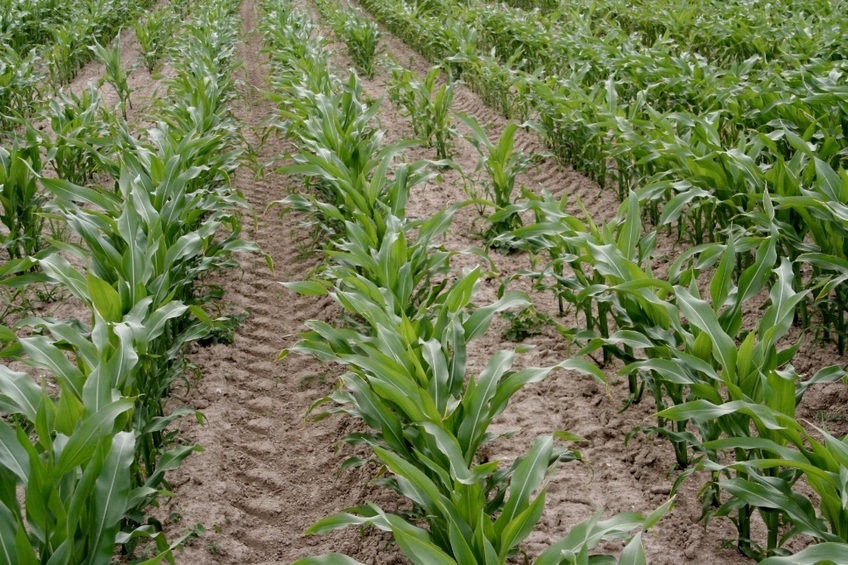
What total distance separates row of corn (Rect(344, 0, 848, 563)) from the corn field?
13mm

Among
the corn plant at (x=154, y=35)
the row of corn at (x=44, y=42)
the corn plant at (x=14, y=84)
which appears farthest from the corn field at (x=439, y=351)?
the corn plant at (x=154, y=35)

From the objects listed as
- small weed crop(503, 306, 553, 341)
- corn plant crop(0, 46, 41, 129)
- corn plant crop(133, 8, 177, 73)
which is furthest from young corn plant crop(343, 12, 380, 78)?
small weed crop(503, 306, 553, 341)

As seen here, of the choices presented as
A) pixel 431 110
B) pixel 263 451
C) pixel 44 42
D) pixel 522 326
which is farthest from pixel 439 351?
pixel 44 42

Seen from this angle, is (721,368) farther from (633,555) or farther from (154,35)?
(154,35)

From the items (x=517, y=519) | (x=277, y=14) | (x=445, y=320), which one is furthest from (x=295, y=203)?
(x=277, y=14)

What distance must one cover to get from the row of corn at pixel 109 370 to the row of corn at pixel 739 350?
148cm

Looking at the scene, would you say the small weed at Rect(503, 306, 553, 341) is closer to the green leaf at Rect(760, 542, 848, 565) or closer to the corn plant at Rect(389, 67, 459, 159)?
the green leaf at Rect(760, 542, 848, 565)

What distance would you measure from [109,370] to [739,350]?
1889 mm

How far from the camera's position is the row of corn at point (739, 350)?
6.57 ft

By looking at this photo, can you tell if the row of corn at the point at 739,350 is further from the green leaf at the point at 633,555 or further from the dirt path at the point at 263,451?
the dirt path at the point at 263,451

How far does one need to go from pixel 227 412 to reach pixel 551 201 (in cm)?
181

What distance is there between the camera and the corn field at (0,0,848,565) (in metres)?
2.01

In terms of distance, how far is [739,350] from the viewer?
2.33 meters

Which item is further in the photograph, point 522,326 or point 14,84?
point 14,84
